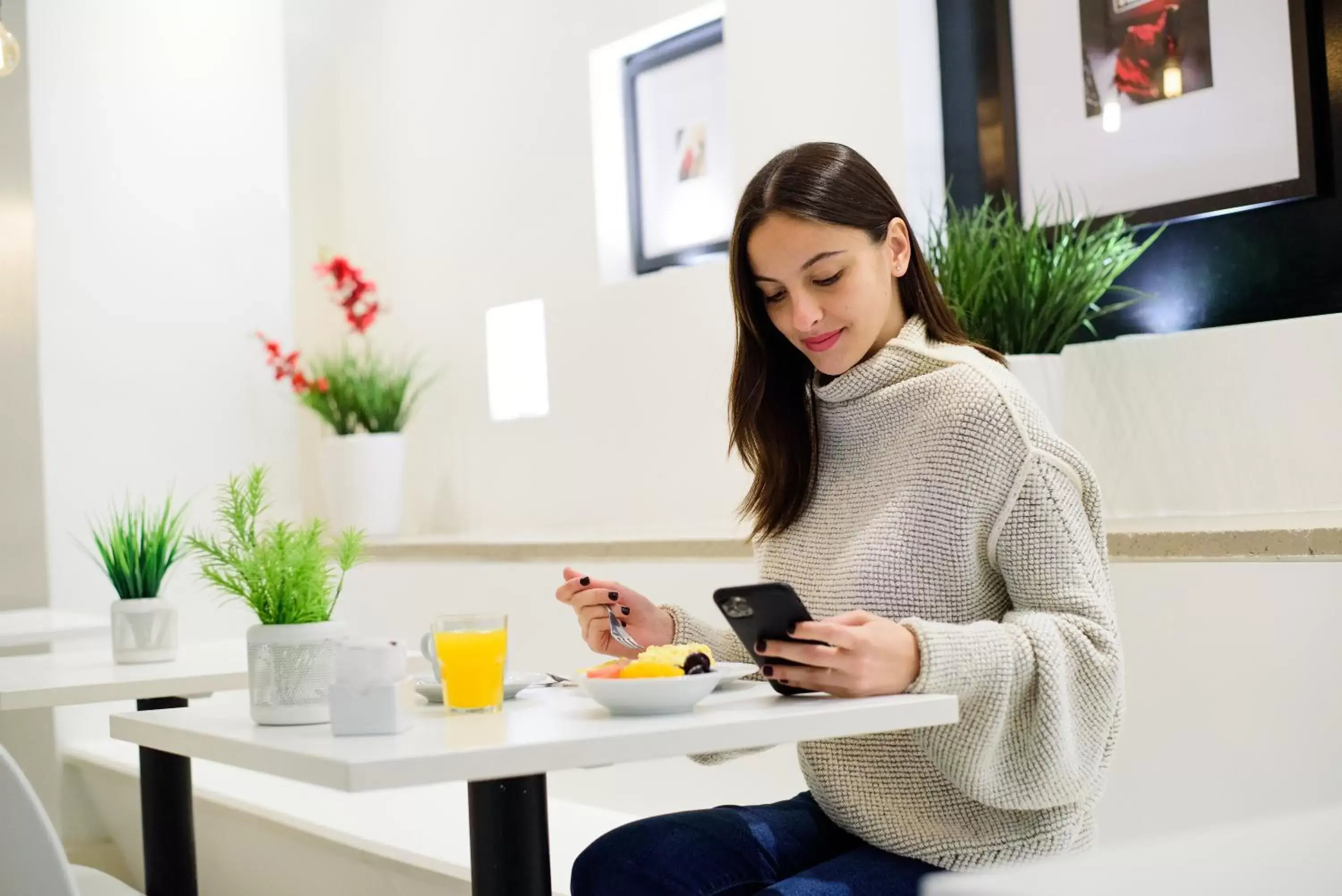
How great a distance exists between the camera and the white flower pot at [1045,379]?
7.38 ft

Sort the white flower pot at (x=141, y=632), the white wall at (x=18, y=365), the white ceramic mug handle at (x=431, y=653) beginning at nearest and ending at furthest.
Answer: the white ceramic mug handle at (x=431, y=653) → the white flower pot at (x=141, y=632) → the white wall at (x=18, y=365)

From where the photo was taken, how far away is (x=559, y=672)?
304cm

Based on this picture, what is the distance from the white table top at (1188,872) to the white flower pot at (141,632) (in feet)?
5.94

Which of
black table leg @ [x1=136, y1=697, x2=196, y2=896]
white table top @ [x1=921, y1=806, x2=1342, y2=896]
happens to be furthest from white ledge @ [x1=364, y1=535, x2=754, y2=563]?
white table top @ [x1=921, y1=806, x2=1342, y2=896]

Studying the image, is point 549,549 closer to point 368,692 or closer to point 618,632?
point 618,632

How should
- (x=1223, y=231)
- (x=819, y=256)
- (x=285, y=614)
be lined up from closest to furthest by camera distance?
(x=285, y=614)
(x=819, y=256)
(x=1223, y=231)

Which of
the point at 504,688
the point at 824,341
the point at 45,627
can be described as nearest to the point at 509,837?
the point at 504,688

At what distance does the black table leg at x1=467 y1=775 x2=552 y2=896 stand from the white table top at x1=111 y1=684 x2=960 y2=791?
0.07 meters

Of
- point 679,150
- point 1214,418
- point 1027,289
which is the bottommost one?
point 1214,418

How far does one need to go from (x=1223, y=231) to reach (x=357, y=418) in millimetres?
2413

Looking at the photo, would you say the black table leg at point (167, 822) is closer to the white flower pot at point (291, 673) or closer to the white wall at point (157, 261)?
the white flower pot at point (291, 673)

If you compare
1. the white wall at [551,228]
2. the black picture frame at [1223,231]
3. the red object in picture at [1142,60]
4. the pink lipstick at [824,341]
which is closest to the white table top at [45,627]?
the white wall at [551,228]

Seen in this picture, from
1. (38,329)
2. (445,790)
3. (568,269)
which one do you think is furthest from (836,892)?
(38,329)

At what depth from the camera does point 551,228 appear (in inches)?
153
